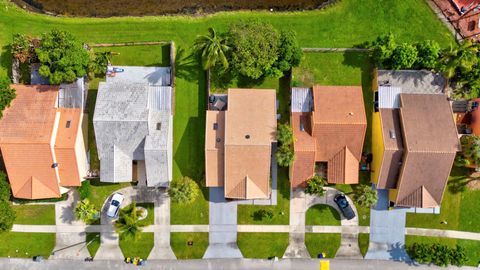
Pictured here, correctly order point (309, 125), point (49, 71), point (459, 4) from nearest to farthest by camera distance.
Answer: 1. point (49, 71)
2. point (309, 125)
3. point (459, 4)

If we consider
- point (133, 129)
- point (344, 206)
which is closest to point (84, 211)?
point (133, 129)

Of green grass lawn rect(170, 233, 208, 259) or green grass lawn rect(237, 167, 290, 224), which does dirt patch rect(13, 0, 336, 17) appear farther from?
green grass lawn rect(170, 233, 208, 259)

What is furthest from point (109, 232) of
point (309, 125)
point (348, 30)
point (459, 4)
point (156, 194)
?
point (459, 4)

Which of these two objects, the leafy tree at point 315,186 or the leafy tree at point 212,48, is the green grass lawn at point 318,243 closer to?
the leafy tree at point 315,186

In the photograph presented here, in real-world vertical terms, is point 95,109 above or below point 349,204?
above

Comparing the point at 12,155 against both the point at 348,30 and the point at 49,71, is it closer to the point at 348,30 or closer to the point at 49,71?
the point at 49,71

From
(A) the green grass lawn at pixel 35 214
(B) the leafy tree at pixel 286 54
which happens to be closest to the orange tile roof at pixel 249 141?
(B) the leafy tree at pixel 286 54
